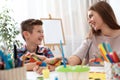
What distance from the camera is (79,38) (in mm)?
3596

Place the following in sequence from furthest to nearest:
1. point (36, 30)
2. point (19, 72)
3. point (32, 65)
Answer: point (36, 30)
point (32, 65)
point (19, 72)

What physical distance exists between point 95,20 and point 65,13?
5.65 feet

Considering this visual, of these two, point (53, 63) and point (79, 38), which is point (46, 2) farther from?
point (53, 63)

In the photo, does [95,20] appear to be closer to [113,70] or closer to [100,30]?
[100,30]

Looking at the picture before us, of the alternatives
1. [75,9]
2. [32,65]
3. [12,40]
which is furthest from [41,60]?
[75,9]

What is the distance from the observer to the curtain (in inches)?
138

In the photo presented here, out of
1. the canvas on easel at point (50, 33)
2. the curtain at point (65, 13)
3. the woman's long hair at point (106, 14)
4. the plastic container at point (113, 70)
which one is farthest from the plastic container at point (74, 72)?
the curtain at point (65, 13)

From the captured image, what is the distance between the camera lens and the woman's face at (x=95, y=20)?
184cm

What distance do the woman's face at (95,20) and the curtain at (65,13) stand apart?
5.54 ft

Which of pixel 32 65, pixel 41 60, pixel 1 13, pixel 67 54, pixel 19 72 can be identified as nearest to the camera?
pixel 19 72

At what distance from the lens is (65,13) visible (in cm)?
354

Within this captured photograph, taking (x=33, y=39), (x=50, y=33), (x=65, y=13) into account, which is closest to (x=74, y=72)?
(x=33, y=39)

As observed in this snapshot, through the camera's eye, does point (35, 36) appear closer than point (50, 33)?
Yes

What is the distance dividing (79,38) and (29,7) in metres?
0.92
